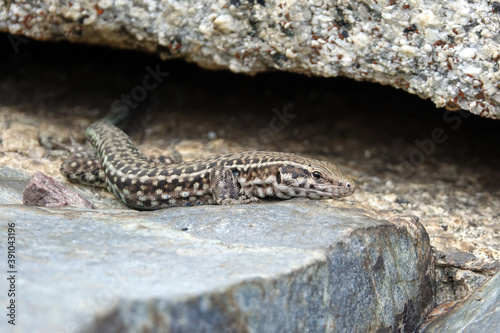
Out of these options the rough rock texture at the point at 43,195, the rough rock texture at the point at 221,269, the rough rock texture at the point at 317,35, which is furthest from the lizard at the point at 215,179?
the rough rock texture at the point at 317,35

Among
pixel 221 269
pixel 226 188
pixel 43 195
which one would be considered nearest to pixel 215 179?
pixel 226 188

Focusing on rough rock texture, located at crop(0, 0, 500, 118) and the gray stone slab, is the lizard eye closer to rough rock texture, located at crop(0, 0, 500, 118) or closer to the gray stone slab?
the gray stone slab

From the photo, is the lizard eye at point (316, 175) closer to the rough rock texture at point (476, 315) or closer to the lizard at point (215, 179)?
the lizard at point (215, 179)

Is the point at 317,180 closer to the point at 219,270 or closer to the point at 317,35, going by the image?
the point at 317,35

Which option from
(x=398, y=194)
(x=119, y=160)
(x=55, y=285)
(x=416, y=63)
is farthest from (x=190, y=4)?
(x=55, y=285)

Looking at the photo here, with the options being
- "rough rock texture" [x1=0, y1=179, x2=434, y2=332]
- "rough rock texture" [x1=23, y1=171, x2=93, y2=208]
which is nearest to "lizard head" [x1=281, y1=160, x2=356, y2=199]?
"rough rock texture" [x1=0, y1=179, x2=434, y2=332]
